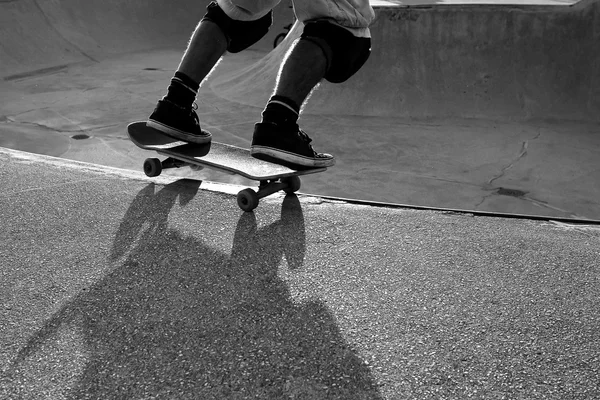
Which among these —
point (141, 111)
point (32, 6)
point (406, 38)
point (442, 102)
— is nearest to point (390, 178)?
point (442, 102)

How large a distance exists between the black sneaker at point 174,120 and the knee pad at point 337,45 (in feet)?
2.03

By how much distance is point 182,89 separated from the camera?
99.0 inches

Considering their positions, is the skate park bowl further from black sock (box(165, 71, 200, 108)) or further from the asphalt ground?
the asphalt ground

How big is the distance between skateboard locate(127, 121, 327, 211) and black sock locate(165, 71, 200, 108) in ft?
0.54

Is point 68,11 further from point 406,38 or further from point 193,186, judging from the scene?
point 193,186

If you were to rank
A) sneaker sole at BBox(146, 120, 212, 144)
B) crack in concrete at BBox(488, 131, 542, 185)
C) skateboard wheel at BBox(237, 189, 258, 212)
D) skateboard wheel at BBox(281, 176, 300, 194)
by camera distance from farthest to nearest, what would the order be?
crack in concrete at BBox(488, 131, 542, 185) < skateboard wheel at BBox(281, 176, 300, 194) < sneaker sole at BBox(146, 120, 212, 144) < skateboard wheel at BBox(237, 189, 258, 212)

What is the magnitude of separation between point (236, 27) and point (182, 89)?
→ 329 mm

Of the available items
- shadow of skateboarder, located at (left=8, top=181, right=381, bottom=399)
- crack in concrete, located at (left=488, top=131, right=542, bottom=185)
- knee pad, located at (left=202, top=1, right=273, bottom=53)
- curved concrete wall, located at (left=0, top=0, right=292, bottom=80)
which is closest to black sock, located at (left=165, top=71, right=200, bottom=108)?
knee pad, located at (left=202, top=1, right=273, bottom=53)

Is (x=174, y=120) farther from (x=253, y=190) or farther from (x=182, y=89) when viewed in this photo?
(x=253, y=190)

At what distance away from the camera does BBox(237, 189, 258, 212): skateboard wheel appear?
2.38 meters

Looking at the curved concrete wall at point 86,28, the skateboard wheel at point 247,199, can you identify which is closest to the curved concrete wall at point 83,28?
the curved concrete wall at point 86,28

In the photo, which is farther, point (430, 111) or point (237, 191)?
point (430, 111)

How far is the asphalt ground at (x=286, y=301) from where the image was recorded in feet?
4.44

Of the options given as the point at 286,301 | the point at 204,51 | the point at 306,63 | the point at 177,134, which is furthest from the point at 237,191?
the point at 286,301
